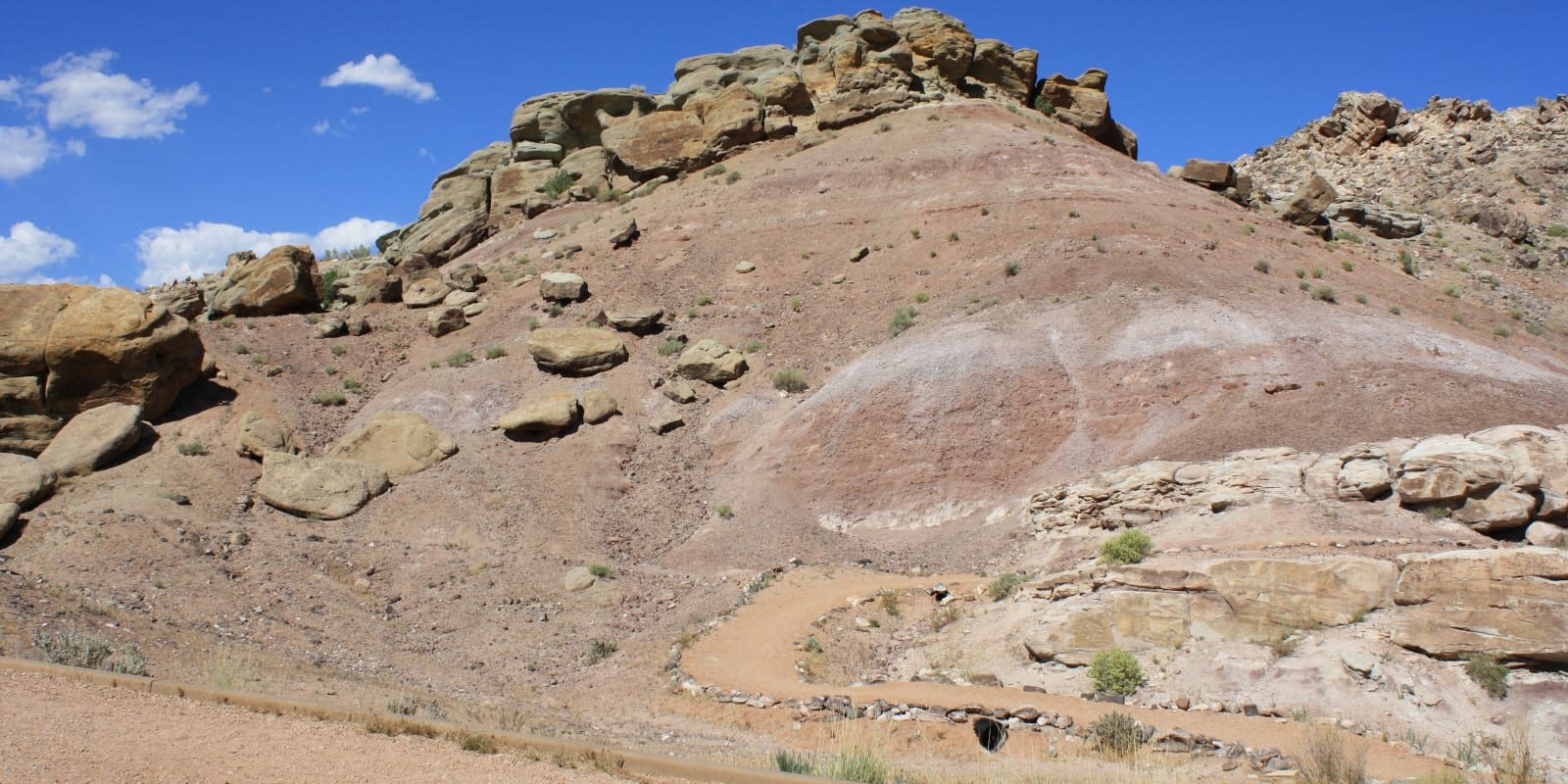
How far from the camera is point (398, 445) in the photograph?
24.7 metres

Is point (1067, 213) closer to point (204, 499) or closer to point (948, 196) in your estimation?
point (948, 196)

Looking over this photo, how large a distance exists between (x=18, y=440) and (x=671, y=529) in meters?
16.0

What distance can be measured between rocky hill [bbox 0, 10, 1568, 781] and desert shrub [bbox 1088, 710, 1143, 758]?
312 millimetres

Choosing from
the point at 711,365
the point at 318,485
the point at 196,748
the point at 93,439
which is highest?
the point at 711,365

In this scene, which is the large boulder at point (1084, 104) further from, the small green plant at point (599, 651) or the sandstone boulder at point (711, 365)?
the small green plant at point (599, 651)

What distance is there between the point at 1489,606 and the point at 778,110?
35.3 m

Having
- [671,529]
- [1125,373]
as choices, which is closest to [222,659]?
[671,529]

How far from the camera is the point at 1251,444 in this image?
60.5 feet

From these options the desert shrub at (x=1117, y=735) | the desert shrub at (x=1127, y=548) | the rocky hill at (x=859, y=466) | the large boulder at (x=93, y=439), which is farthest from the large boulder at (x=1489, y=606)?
the large boulder at (x=93, y=439)

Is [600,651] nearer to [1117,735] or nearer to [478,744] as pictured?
[478,744]

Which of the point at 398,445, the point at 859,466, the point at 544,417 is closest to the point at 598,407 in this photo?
the point at 544,417

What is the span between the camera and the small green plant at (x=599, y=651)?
16.2m

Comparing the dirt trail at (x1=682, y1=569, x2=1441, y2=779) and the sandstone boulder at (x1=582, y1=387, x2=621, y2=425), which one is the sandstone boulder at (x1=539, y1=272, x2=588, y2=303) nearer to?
the sandstone boulder at (x1=582, y1=387, x2=621, y2=425)

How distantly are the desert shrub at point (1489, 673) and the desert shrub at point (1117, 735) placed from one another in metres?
3.85
